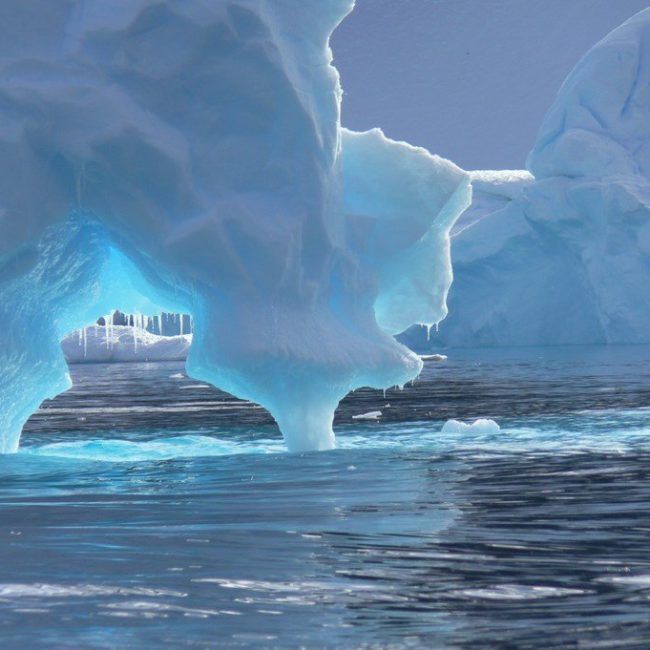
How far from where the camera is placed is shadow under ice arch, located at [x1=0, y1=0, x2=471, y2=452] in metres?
11.4

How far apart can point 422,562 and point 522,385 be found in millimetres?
20158

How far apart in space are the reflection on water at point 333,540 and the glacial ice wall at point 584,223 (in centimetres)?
2949

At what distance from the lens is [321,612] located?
4898 millimetres

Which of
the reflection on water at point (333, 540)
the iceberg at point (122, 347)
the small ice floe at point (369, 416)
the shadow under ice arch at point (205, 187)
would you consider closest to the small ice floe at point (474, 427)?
the reflection on water at point (333, 540)

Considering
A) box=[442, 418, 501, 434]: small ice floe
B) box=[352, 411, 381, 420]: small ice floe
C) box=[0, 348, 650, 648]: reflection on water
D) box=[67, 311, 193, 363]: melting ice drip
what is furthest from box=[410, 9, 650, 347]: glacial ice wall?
box=[0, 348, 650, 648]: reflection on water

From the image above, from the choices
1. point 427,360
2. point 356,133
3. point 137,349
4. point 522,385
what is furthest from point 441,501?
point 137,349

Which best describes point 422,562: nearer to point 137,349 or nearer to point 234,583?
point 234,583

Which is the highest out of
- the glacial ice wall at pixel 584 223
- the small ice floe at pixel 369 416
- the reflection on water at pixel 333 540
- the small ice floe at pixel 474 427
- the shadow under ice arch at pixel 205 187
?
the glacial ice wall at pixel 584 223

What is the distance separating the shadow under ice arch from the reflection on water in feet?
3.39

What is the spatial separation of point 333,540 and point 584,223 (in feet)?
128

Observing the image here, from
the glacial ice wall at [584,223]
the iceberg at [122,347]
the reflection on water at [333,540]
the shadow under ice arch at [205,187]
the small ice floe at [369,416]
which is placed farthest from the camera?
the iceberg at [122,347]

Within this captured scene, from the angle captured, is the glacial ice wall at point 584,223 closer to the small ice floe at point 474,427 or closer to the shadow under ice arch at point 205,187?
the small ice floe at point 474,427

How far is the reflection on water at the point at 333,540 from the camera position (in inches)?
185

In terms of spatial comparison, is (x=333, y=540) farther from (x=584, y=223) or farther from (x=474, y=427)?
(x=584, y=223)
